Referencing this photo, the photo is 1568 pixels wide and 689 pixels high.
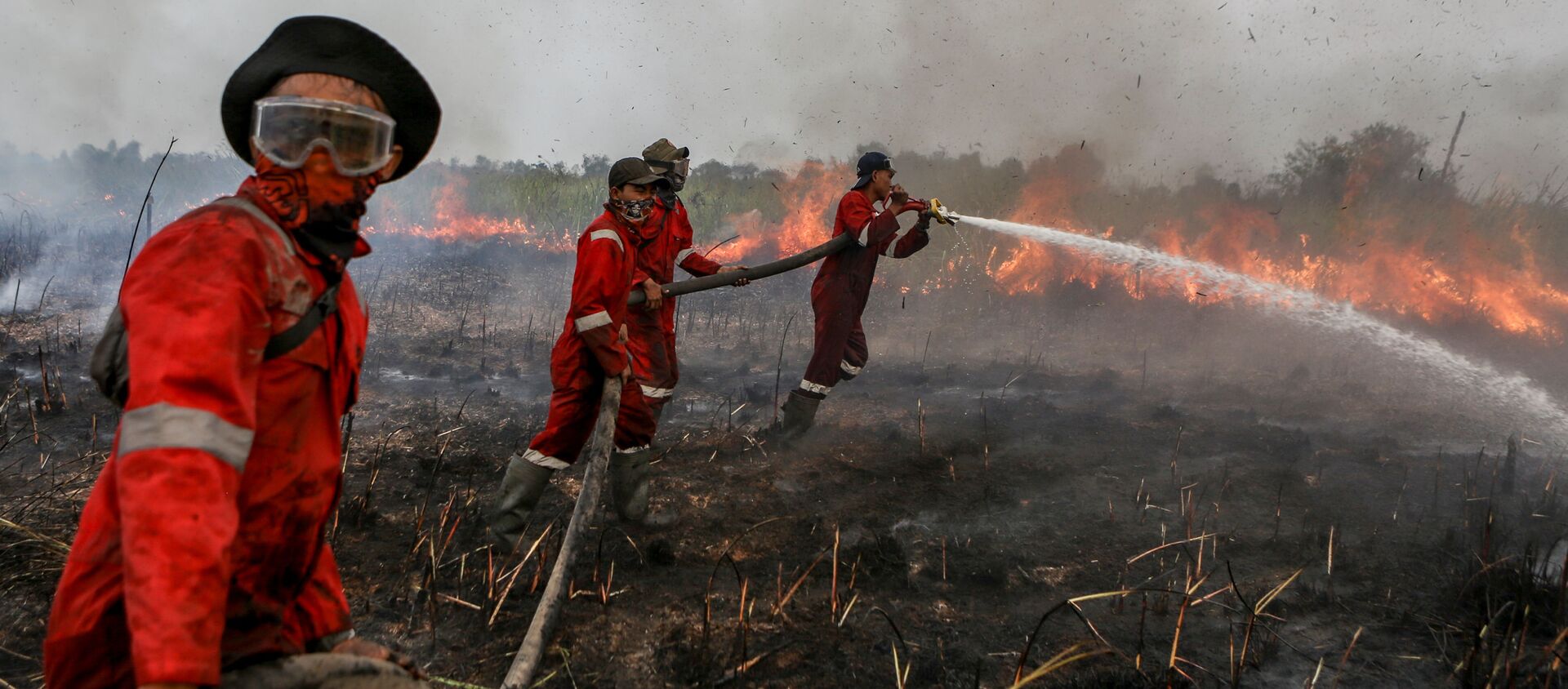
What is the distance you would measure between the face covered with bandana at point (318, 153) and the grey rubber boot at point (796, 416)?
5261mm

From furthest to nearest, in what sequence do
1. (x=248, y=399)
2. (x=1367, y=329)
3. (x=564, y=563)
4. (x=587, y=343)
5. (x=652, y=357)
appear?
(x=1367, y=329) → (x=652, y=357) → (x=587, y=343) → (x=564, y=563) → (x=248, y=399)

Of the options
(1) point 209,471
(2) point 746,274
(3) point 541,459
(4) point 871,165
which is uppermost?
(4) point 871,165

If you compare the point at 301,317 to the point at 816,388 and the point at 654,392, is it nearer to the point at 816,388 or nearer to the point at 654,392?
the point at 654,392

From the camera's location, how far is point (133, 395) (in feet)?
3.53

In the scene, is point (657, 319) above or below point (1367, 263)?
below

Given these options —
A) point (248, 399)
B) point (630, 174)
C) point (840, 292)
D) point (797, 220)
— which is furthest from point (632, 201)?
point (797, 220)

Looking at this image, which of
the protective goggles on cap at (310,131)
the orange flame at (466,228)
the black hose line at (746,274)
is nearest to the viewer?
the protective goggles on cap at (310,131)

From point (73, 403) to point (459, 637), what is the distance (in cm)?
583

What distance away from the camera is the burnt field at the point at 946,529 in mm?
3377

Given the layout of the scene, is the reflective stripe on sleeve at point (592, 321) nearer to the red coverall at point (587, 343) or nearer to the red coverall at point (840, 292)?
the red coverall at point (587, 343)

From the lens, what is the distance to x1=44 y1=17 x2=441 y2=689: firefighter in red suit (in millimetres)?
1056

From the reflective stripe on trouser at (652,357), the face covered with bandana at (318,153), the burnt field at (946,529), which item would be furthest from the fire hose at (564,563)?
the face covered with bandana at (318,153)

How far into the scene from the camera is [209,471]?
1.10 meters

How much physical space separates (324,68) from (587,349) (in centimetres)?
274
